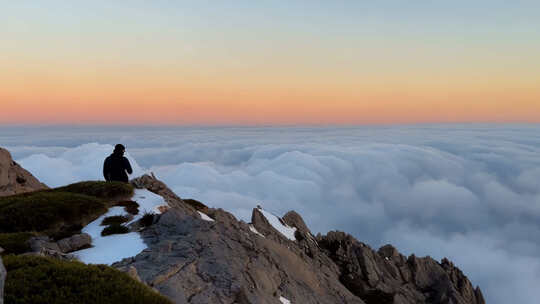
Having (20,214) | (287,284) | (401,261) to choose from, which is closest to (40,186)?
(20,214)

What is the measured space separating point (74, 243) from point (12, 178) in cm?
2293

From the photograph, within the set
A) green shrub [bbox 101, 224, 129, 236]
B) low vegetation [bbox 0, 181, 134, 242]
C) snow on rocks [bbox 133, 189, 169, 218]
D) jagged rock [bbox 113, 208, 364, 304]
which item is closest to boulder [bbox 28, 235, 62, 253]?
low vegetation [bbox 0, 181, 134, 242]

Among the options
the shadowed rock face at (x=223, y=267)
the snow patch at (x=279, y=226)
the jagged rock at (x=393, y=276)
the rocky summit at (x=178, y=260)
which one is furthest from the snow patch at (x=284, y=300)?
the snow patch at (x=279, y=226)

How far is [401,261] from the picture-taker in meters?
43.8

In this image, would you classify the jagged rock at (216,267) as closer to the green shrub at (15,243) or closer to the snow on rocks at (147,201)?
the snow on rocks at (147,201)

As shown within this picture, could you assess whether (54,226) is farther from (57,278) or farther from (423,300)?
(423,300)

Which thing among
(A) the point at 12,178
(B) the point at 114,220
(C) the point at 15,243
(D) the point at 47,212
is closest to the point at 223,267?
(B) the point at 114,220

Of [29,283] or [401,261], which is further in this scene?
[401,261]

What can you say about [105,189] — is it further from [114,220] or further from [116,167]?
[114,220]

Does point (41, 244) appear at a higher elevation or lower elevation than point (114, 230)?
higher

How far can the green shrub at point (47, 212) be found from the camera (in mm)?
16297

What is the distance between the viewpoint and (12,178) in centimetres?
3075

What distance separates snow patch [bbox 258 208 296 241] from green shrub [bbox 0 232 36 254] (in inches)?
982

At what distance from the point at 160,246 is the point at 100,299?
5802mm
